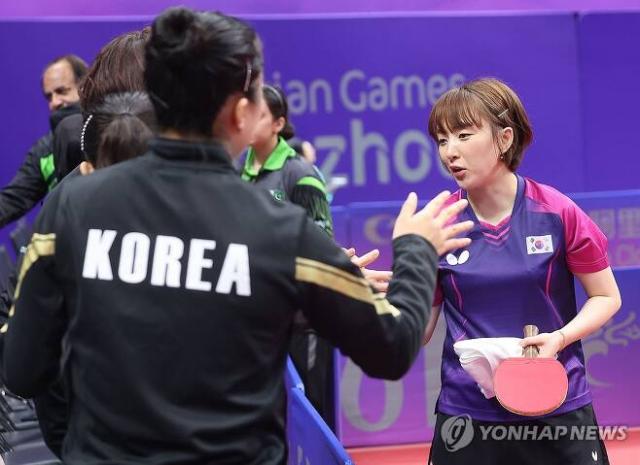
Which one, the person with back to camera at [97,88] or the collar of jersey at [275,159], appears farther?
the collar of jersey at [275,159]

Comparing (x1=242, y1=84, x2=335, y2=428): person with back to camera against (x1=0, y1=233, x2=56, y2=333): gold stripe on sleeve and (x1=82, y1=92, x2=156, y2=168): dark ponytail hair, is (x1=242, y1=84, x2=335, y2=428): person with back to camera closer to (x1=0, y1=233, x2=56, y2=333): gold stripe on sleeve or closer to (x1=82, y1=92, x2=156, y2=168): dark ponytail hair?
(x1=82, y1=92, x2=156, y2=168): dark ponytail hair

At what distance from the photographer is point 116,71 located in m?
2.39

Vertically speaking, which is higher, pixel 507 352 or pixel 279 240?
pixel 279 240

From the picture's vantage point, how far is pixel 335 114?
26.0 feet

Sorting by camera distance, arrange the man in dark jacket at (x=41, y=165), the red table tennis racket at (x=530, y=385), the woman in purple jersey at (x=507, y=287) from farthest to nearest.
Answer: the man in dark jacket at (x=41, y=165) → the woman in purple jersey at (x=507, y=287) → the red table tennis racket at (x=530, y=385)

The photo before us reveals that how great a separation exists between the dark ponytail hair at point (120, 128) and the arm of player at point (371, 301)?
481 millimetres

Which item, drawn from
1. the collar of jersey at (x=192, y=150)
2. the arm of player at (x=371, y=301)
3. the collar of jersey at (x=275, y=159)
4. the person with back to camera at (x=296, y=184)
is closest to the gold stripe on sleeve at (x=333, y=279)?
the arm of player at (x=371, y=301)

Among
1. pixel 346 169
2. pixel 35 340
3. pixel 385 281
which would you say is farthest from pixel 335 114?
pixel 35 340

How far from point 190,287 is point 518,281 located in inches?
50.6

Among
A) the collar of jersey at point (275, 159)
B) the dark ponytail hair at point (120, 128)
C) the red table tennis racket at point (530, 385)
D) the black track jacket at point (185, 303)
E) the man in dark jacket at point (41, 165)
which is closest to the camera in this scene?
the black track jacket at point (185, 303)

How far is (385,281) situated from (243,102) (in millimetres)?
Answer: 658

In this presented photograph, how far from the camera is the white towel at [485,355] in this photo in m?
2.75

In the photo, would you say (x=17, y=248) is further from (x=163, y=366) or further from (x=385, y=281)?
(x=163, y=366)

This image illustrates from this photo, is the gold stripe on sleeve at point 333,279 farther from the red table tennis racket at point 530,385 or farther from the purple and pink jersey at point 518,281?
the purple and pink jersey at point 518,281
